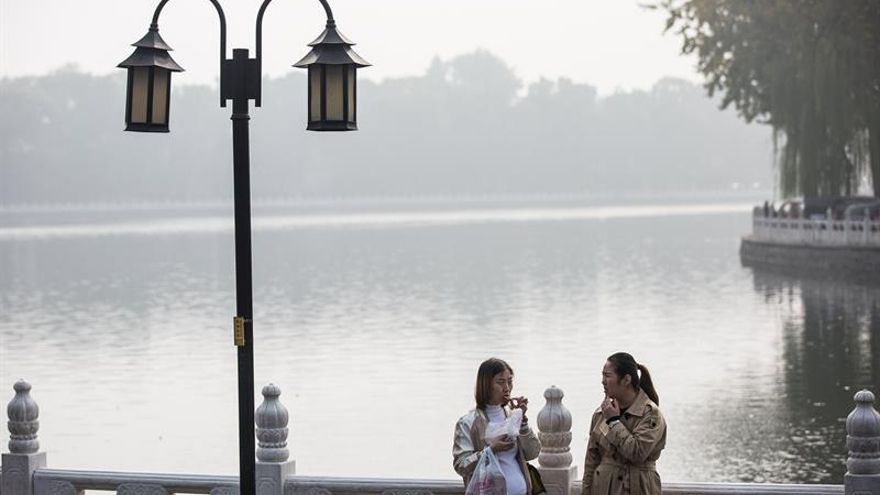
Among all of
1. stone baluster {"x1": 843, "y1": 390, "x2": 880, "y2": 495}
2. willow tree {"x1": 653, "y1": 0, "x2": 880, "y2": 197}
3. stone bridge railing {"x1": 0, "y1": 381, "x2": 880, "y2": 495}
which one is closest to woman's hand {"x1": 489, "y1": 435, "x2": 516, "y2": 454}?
stone bridge railing {"x1": 0, "y1": 381, "x2": 880, "y2": 495}

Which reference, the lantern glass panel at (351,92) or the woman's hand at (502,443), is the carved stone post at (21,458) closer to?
the lantern glass panel at (351,92)

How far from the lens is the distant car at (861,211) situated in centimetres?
4303

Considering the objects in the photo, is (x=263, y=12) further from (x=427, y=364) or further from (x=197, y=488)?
(x=427, y=364)

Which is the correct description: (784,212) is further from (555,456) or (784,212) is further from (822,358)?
(555,456)

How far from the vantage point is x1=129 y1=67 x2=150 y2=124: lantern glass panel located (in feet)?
26.6

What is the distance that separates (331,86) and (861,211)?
1516 inches

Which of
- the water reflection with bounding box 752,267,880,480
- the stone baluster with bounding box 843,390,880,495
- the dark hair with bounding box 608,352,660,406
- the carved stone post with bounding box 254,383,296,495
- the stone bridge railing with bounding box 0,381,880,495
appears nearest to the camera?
the dark hair with bounding box 608,352,660,406

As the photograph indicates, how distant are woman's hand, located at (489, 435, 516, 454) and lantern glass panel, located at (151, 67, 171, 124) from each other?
7.08 feet

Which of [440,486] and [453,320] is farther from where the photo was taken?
[453,320]

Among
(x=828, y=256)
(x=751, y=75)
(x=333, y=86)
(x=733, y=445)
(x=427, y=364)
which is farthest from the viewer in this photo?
(x=751, y=75)

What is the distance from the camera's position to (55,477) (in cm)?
998

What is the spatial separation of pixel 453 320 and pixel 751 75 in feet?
53.3

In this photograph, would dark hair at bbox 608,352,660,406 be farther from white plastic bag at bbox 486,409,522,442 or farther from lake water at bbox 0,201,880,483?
lake water at bbox 0,201,880,483

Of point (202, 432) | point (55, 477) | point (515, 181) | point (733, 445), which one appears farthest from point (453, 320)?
point (515, 181)
